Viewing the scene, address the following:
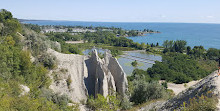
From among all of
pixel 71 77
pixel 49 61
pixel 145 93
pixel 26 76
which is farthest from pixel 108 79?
pixel 26 76

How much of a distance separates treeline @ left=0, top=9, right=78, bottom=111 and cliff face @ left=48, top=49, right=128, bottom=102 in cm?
136

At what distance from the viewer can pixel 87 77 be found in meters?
20.4

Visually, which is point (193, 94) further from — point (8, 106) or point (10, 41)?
point (10, 41)

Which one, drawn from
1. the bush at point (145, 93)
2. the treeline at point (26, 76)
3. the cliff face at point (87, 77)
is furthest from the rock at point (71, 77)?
the bush at point (145, 93)

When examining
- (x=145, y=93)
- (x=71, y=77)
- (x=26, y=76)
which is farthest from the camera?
(x=71, y=77)

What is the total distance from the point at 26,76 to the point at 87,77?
7.01 m

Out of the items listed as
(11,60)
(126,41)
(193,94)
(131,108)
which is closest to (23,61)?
(11,60)

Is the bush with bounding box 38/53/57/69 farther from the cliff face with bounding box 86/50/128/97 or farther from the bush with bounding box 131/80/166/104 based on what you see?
the bush with bounding box 131/80/166/104

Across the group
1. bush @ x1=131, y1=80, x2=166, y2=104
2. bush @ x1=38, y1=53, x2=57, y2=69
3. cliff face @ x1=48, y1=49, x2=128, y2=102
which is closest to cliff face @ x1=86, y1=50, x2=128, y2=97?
cliff face @ x1=48, y1=49, x2=128, y2=102

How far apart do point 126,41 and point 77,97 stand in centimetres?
7916

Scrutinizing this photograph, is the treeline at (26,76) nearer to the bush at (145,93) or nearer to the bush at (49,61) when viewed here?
the bush at (49,61)

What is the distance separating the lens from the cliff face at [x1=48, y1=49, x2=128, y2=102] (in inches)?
722

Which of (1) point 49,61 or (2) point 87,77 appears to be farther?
(1) point 49,61

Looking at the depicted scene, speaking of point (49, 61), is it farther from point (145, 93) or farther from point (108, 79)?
point (145, 93)
